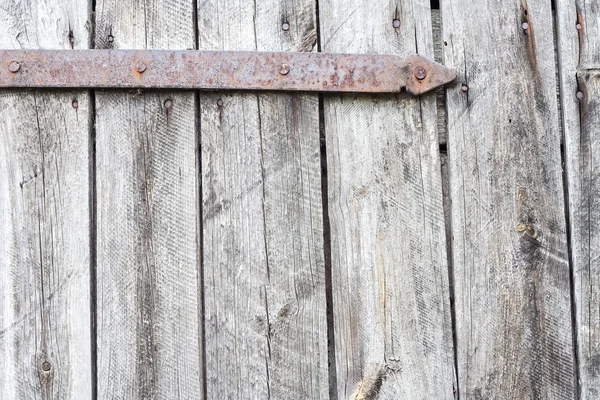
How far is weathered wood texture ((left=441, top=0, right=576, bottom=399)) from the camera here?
4.42 feet

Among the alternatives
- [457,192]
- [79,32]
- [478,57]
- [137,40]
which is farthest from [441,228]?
[79,32]

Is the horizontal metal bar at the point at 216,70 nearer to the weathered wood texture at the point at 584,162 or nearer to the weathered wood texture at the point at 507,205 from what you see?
the weathered wood texture at the point at 507,205

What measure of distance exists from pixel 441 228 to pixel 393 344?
0.24m

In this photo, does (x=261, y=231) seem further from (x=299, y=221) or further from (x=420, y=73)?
(x=420, y=73)

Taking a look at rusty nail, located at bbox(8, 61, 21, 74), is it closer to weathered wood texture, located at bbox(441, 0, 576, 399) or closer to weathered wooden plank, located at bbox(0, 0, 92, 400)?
weathered wooden plank, located at bbox(0, 0, 92, 400)

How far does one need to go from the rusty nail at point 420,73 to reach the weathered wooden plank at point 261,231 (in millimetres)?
200

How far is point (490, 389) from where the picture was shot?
1338mm

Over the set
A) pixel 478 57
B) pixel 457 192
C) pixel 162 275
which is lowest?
pixel 162 275

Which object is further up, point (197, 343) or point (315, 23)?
point (315, 23)

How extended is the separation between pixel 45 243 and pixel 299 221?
48 cm

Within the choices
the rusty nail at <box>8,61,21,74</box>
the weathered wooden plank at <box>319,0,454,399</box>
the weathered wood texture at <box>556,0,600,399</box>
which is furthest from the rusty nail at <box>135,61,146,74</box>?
the weathered wood texture at <box>556,0,600,399</box>

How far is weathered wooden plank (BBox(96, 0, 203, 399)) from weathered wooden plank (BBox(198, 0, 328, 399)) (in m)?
0.03

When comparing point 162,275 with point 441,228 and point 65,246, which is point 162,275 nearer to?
point 65,246

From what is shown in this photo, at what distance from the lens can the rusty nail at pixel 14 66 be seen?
1325mm
